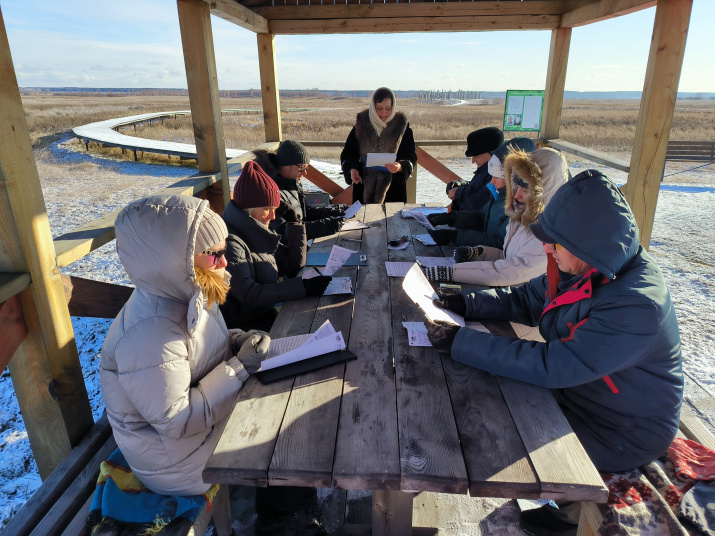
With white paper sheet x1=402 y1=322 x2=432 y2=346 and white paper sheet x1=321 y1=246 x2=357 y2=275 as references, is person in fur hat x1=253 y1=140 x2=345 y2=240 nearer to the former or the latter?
white paper sheet x1=321 y1=246 x2=357 y2=275

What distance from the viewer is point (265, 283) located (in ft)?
8.29

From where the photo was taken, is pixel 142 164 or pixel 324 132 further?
pixel 324 132

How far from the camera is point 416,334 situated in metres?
1.92

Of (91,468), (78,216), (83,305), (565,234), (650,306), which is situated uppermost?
(565,234)

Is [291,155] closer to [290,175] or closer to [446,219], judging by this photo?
[290,175]

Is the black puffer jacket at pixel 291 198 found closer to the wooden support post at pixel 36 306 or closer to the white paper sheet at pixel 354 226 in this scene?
the white paper sheet at pixel 354 226

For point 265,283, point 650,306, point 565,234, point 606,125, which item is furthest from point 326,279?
point 606,125

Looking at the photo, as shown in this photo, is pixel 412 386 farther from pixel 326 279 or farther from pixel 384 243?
pixel 384 243

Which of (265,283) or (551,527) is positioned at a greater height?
(265,283)

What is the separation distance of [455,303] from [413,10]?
4.20m

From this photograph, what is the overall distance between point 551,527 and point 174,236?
6.29 ft

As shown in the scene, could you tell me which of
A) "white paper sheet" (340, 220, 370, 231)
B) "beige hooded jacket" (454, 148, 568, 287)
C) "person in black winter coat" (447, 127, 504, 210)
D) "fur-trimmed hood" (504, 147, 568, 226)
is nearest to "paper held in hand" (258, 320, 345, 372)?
"beige hooded jacket" (454, 148, 568, 287)

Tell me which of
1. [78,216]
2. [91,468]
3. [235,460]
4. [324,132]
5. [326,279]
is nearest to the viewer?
[235,460]

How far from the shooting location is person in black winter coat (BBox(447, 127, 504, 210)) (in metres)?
3.84
